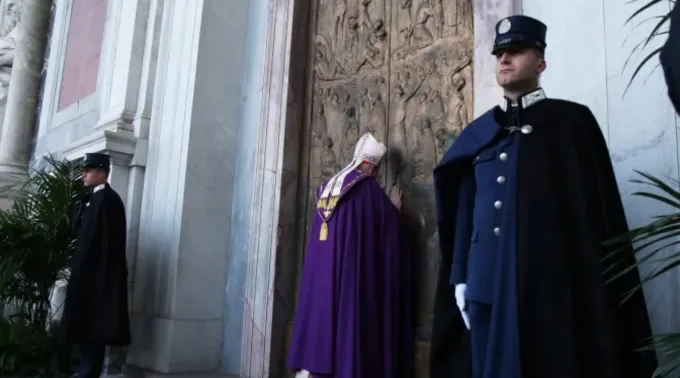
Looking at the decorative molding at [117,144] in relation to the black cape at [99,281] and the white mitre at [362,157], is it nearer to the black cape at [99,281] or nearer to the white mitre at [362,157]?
the black cape at [99,281]

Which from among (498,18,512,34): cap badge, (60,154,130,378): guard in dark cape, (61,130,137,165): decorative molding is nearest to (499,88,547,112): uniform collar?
(498,18,512,34): cap badge

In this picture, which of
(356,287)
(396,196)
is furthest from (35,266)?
(396,196)

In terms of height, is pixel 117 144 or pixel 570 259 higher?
pixel 117 144

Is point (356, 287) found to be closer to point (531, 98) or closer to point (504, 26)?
point (531, 98)

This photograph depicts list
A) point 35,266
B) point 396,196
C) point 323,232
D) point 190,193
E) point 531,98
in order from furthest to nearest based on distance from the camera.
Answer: point 190,193, point 35,266, point 396,196, point 323,232, point 531,98

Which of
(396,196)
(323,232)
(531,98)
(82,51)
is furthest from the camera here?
(82,51)

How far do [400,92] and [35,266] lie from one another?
3.40 metres

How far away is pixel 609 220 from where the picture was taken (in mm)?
2119

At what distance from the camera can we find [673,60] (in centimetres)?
123

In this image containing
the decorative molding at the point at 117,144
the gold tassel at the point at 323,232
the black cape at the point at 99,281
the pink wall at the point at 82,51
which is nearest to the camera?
the gold tassel at the point at 323,232

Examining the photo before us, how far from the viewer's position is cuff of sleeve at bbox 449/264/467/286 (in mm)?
2411

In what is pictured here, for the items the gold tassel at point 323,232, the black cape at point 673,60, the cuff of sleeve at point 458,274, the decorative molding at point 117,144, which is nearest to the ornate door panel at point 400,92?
the gold tassel at point 323,232

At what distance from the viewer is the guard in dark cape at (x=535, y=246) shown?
2016 millimetres

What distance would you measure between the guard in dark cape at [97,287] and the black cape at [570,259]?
3424 millimetres
